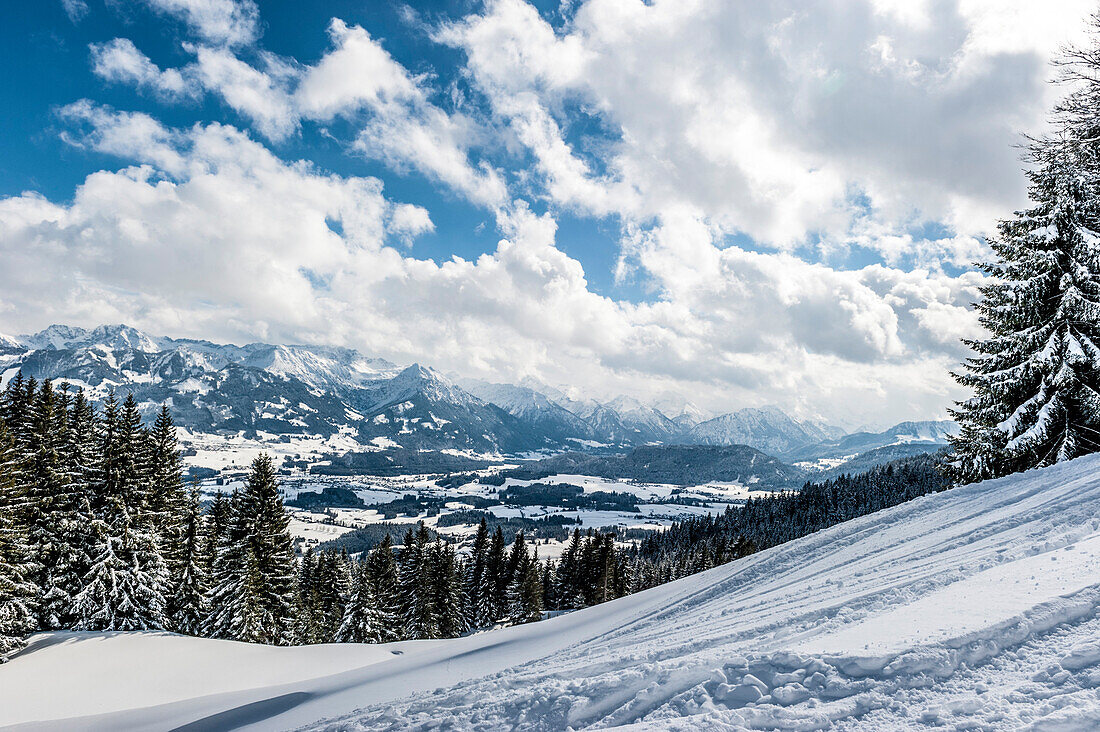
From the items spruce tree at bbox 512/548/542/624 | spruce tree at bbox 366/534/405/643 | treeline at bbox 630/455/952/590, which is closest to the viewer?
spruce tree at bbox 366/534/405/643

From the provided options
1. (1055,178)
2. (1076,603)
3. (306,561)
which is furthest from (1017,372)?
(306,561)

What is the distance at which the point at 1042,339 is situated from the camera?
1728 cm

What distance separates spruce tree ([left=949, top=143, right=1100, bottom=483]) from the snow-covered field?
542 centimetres

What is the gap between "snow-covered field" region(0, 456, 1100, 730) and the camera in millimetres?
3973

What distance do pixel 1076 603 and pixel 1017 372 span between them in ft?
56.3

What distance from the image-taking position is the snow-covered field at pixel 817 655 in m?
3.97

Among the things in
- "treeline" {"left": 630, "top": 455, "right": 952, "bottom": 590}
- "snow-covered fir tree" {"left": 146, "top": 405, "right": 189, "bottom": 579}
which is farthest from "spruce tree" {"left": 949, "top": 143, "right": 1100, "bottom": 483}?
"treeline" {"left": 630, "top": 455, "right": 952, "bottom": 590}

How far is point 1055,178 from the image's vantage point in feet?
57.3

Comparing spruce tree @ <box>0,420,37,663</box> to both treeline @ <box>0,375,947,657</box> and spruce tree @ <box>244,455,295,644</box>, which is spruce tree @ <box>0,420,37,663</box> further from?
spruce tree @ <box>244,455,295,644</box>

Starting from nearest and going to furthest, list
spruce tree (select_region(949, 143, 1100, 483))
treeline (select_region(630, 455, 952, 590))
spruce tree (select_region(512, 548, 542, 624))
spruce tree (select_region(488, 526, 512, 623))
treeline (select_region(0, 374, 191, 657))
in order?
spruce tree (select_region(949, 143, 1100, 483)) → treeline (select_region(0, 374, 191, 657)) → spruce tree (select_region(512, 548, 542, 624)) → spruce tree (select_region(488, 526, 512, 623)) → treeline (select_region(630, 455, 952, 590))

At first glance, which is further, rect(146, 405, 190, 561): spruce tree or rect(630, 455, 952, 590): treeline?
rect(630, 455, 952, 590): treeline

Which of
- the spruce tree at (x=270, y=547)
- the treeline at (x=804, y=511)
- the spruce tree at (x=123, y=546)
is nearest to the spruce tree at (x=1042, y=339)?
the spruce tree at (x=270, y=547)

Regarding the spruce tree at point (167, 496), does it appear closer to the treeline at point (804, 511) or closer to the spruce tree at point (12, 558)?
the spruce tree at point (12, 558)

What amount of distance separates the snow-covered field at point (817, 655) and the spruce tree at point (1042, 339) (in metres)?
5.42
